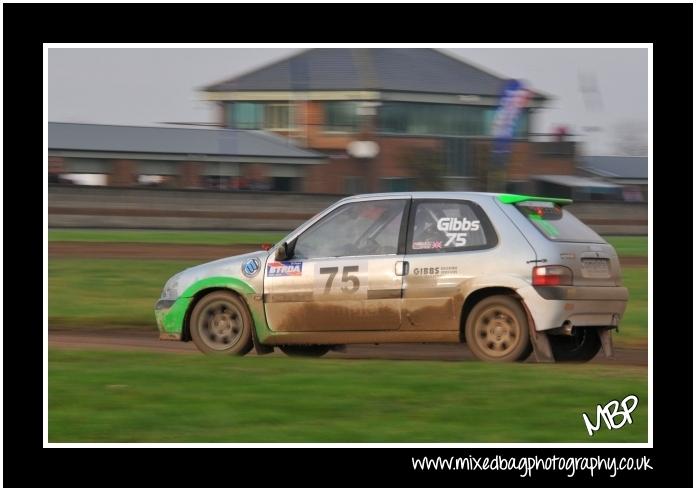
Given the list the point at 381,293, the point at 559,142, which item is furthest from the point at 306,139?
the point at 381,293

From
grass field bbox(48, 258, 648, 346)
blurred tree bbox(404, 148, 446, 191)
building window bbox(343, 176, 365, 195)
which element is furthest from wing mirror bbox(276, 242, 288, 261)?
building window bbox(343, 176, 365, 195)

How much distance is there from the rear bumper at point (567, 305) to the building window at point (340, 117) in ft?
157

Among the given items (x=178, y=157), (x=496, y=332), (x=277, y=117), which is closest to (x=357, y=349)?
(x=496, y=332)

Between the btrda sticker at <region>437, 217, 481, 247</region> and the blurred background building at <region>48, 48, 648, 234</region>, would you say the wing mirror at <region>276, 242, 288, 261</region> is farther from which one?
the blurred background building at <region>48, 48, 648, 234</region>

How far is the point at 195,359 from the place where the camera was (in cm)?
1125

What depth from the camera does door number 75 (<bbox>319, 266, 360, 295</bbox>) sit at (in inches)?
451

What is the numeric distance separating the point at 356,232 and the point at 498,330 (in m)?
1.74

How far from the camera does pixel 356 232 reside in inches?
464

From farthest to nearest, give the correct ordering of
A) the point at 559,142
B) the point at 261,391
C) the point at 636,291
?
the point at 559,142
the point at 636,291
the point at 261,391

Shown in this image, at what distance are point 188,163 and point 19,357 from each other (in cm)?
4446

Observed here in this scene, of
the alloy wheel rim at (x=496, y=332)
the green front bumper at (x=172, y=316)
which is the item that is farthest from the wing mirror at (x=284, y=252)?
the alloy wheel rim at (x=496, y=332)

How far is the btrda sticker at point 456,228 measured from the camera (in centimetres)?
1130

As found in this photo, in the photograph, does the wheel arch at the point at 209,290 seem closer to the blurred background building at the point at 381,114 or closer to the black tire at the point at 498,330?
the black tire at the point at 498,330

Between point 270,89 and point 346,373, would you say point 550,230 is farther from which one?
point 270,89
